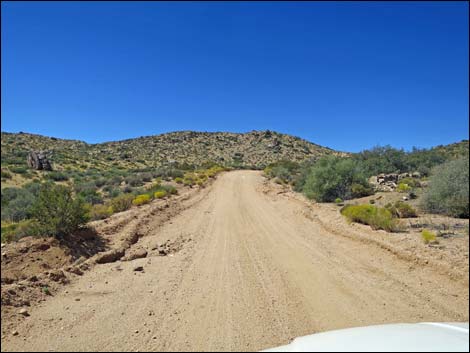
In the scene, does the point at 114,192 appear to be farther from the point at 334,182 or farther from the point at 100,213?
the point at 334,182

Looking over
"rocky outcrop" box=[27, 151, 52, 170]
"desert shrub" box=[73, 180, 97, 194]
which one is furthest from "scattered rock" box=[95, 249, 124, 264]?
"rocky outcrop" box=[27, 151, 52, 170]

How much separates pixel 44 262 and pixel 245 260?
4.72m

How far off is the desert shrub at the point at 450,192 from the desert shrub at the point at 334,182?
504cm

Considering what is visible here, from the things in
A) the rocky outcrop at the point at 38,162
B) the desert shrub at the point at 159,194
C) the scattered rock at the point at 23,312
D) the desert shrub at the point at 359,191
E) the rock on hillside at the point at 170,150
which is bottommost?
the scattered rock at the point at 23,312

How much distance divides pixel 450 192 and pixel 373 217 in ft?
10.8

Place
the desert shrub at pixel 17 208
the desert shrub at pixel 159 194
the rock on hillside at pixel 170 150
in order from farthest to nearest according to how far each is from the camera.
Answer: the rock on hillside at pixel 170 150, the desert shrub at pixel 159 194, the desert shrub at pixel 17 208

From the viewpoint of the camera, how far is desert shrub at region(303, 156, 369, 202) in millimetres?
17328

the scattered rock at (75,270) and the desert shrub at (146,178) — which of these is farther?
the desert shrub at (146,178)

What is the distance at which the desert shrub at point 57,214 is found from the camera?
29.3 feet

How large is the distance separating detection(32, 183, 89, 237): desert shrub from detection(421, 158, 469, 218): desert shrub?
12.0m

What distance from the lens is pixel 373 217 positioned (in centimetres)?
1079

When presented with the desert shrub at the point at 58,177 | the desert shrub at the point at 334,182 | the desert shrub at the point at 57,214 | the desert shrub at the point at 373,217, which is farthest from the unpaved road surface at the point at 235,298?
the desert shrub at the point at 58,177

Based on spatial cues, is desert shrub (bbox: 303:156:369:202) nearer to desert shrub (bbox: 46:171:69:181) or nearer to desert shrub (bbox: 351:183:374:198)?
desert shrub (bbox: 351:183:374:198)

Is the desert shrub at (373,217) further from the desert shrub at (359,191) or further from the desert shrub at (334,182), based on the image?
the desert shrub at (359,191)
